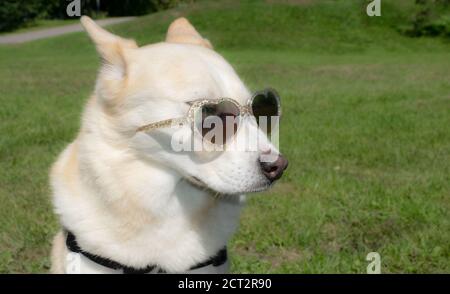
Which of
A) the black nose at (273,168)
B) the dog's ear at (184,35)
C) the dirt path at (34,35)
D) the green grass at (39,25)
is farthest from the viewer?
the green grass at (39,25)

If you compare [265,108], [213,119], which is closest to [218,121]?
[213,119]

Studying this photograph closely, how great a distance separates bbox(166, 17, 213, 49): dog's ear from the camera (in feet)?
9.29

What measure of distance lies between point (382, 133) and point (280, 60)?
36.0 ft

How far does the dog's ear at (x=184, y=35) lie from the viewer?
2830mm

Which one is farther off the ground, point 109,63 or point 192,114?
point 109,63

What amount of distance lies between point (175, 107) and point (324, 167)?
366 cm

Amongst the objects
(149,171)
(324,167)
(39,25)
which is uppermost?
(149,171)

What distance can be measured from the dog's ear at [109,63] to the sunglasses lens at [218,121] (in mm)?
396

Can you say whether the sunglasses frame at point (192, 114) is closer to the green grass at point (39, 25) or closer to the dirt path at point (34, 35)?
the dirt path at point (34, 35)

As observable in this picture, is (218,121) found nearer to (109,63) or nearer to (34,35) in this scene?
(109,63)

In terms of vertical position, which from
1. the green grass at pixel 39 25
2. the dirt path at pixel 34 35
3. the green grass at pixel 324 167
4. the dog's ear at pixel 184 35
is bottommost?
the green grass at pixel 39 25

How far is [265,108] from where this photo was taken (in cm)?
252

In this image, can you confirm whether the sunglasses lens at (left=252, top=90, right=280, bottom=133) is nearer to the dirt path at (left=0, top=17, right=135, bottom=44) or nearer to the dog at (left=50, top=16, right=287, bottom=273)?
the dog at (left=50, top=16, right=287, bottom=273)

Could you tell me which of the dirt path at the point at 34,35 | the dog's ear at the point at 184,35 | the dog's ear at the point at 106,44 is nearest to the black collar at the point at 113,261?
the dog's ear at the point at 106,44
